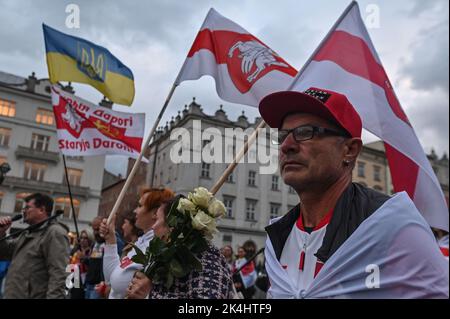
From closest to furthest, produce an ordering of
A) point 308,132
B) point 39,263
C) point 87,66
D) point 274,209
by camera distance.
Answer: point 308,132 → point 39,263 → point 87,66 → point 274,209

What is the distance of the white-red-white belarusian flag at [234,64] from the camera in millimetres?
4109

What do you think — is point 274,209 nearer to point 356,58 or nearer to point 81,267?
point 81,267

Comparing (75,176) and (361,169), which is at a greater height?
(361,169)

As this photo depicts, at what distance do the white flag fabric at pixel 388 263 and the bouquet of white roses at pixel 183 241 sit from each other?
986 mm

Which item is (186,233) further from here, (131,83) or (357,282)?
(131,83)

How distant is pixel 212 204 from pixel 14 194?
1316 inches

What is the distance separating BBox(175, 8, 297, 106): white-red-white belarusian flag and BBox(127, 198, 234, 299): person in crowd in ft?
6.85

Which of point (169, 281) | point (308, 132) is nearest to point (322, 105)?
point (308, 132)

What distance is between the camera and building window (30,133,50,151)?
32.6 m

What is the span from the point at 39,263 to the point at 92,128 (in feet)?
5.52

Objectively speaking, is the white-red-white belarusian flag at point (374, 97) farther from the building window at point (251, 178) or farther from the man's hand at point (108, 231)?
the building window at point (251, 178)

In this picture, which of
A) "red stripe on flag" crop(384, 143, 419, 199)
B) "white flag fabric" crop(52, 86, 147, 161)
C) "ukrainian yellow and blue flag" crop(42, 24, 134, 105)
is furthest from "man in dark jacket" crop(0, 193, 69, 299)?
A: "red stripe on flag" crop(384, 143, 419, 199)

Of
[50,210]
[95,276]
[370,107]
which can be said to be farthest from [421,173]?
[50,210]

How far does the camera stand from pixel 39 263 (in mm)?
4227
